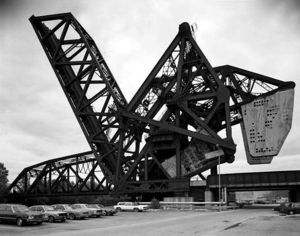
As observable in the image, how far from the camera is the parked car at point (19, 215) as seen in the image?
25.7 m

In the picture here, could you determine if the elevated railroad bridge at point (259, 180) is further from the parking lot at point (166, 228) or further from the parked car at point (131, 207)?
the parking lot at point (166, 228)

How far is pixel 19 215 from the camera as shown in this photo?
85.1 feet


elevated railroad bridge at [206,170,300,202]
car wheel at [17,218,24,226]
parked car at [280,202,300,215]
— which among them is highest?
elevated railroad bridge at [206,170,300,202]

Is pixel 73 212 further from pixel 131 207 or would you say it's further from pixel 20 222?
pixel 131 207

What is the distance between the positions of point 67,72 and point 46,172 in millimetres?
37996

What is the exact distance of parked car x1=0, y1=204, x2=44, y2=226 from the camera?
2574 cm

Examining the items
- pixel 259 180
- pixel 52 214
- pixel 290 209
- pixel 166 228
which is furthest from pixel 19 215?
pixel 259 180

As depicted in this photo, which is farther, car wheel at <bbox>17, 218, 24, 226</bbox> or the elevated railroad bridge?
the elevated railroad bridge

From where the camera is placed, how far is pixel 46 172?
9006cm

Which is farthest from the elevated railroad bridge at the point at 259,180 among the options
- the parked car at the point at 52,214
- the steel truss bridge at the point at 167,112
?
the parked car at the point at 52,214

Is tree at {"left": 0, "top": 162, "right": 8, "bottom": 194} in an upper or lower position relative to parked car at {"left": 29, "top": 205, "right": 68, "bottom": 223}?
upper

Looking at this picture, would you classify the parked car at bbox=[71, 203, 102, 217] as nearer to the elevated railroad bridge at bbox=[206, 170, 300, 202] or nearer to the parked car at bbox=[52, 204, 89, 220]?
the parked car at bbox=[52, 204, 89, 220]

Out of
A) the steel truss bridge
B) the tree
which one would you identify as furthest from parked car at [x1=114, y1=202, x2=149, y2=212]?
the tree

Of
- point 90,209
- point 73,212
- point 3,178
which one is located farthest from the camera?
point 3,178
